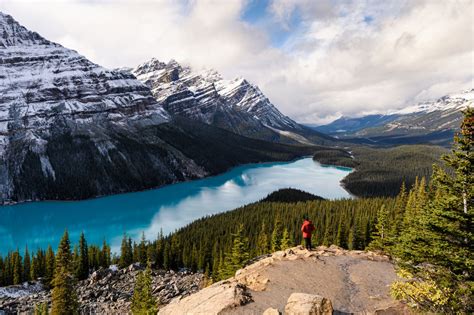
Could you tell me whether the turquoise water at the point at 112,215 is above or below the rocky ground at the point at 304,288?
below

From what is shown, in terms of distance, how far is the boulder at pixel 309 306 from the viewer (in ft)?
45.6

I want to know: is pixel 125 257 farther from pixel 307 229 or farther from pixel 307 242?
pixel 307 229

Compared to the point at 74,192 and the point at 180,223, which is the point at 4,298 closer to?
the point at 180,223

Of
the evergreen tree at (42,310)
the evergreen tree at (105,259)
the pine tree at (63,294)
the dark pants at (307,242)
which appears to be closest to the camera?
the dark pants at (307,242)

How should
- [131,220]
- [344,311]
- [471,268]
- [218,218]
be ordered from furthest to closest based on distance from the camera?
[131,220] → [218,218] → [344,311] → [471,268]

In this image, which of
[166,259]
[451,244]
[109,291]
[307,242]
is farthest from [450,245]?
[166,259]

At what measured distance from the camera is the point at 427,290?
15.5 m

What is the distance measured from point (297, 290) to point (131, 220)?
130808mm

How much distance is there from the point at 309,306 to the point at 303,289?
17.9 ft

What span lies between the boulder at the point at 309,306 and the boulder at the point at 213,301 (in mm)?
3093

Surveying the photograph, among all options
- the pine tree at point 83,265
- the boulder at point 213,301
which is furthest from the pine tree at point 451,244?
the pine tree at point 83,265

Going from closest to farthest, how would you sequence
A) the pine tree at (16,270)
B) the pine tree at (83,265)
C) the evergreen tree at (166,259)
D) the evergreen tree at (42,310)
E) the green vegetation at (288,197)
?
the evergreen tree at (42,310)
the pine tree at (16,270)
the pine tree at (83,265)
the evergreen tree at (166,259)
the green vegetation at (288,197)

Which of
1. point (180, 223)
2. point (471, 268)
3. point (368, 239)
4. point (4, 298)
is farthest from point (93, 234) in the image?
point (471, 268)

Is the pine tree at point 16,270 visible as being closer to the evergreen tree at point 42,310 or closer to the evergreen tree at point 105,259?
the evergreen tree at point 105,259
